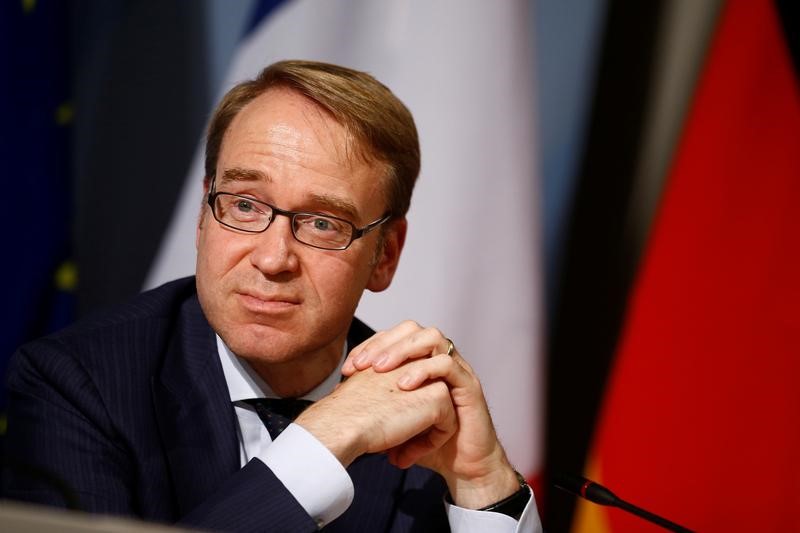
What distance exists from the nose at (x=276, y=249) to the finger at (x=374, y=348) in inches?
8.7

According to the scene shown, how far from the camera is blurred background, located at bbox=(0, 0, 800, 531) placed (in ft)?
8.20

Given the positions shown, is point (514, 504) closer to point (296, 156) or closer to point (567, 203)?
point (296, 156)

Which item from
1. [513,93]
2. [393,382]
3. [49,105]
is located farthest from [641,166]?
[49,105]

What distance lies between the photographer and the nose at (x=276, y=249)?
1.71 m

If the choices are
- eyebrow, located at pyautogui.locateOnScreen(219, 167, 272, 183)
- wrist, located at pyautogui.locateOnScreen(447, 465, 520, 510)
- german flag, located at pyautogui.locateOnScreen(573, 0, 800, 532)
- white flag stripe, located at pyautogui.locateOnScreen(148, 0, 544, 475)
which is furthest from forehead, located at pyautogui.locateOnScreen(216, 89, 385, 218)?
german flag, located at pyautogui.locateOnScreen(573, 0, 800, 532)

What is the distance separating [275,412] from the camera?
184cm

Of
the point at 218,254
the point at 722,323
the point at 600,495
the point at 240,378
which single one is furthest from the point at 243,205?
the point at 722,323

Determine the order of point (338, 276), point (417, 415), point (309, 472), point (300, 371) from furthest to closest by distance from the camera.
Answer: point (300, 371)
point (338, 276)
point (417, 415)
point (309, 472)

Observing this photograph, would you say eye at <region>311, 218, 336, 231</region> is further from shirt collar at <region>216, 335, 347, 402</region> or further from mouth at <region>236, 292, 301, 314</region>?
shirt collar at <region>216, 335, 347, 402</region>

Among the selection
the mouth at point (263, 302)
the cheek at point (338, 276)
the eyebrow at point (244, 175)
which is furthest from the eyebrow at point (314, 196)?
the mouth at point (263, 302)

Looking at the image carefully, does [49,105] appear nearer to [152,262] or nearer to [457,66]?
[152,262]

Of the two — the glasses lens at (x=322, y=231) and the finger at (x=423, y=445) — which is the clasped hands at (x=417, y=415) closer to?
the finger at (x=423, y=445)

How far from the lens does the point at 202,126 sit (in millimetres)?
2717

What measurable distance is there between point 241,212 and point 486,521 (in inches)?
32.0
